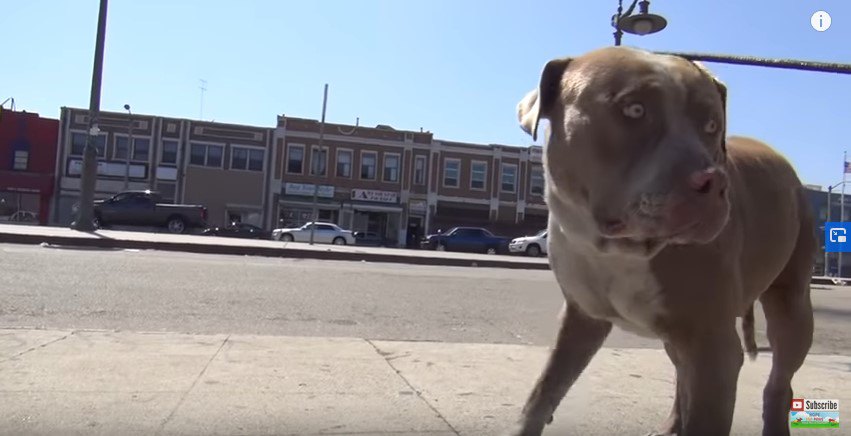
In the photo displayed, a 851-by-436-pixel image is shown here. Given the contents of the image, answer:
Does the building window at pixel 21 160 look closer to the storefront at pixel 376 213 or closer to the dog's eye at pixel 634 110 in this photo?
the storefront at pixel 376 213

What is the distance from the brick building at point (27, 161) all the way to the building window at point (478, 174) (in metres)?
25.9

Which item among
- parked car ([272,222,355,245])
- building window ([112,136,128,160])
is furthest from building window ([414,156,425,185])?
building window ([112,136,128,160])

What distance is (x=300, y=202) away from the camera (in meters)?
44.4

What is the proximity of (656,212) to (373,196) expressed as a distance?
4359 cm

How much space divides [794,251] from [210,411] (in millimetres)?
2881

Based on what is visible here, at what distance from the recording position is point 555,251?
7.82 ft

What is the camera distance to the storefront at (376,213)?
4491 centimetres

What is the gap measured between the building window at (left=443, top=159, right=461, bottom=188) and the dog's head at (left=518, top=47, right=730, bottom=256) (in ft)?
145

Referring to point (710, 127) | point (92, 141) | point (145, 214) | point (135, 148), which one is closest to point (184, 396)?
point (710, 127)

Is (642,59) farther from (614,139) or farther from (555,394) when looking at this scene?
(555,394)

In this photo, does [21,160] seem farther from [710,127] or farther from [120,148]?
[710,127]

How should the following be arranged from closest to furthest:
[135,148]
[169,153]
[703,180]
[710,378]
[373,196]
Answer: [703,180]
[710,378]
[135,148]
[169,153]
[373,196]

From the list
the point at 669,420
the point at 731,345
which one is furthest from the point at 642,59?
the point at 669,420

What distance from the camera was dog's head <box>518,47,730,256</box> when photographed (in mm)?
1757
